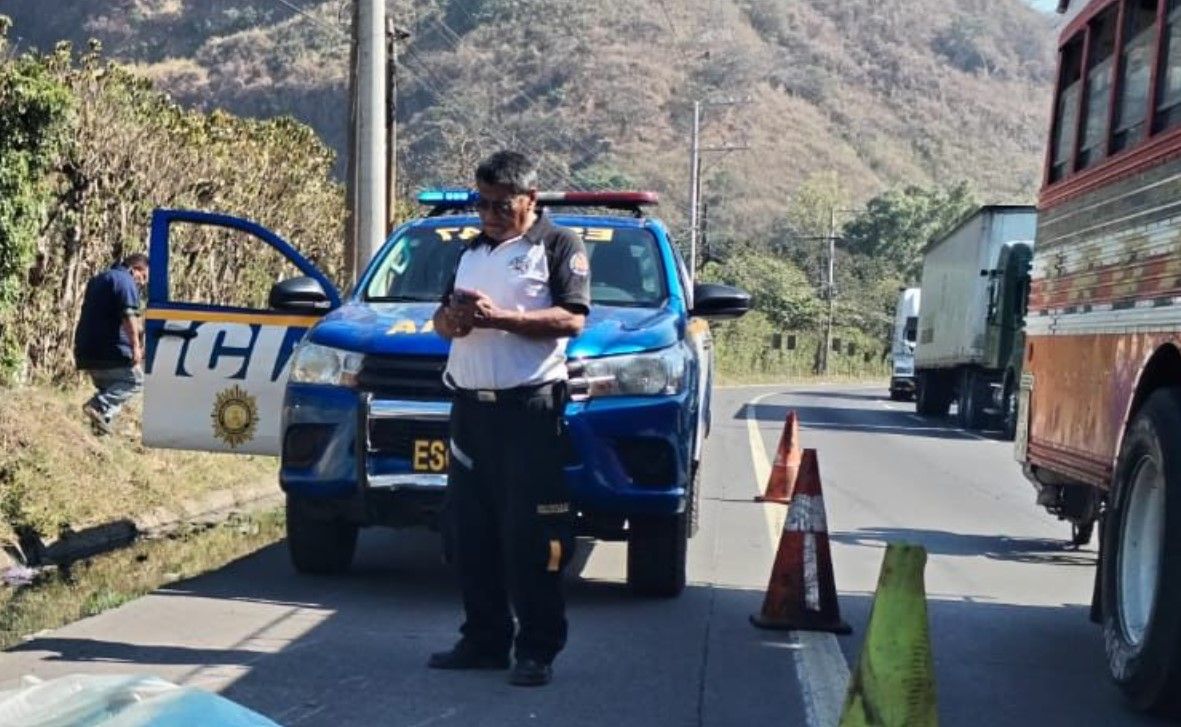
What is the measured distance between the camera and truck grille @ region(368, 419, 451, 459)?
7770mm

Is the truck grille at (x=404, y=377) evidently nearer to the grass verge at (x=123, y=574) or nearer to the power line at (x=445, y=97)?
the grass verge at (x=123, y=574)

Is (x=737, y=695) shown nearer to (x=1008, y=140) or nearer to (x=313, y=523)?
(x=313, y=523)

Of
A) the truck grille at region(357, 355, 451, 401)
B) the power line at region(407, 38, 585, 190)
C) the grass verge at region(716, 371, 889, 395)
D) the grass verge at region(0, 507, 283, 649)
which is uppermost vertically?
the power line at region(407, 38, 585, 190)

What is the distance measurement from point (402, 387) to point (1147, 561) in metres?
3.31

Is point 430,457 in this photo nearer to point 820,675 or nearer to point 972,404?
point 820,675

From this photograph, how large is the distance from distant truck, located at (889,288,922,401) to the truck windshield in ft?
114

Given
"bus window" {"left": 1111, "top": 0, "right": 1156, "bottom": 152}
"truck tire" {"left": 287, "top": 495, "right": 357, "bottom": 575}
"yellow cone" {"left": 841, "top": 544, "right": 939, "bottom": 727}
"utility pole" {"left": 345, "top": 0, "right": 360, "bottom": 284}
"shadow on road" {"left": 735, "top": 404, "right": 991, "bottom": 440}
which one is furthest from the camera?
"shadow on road" {"left": 735, "top": 404, "right": 991, "bottom": 440}

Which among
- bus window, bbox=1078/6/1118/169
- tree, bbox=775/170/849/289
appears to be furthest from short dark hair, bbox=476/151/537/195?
tree, bbox=775/170/849/289

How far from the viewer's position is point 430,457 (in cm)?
780

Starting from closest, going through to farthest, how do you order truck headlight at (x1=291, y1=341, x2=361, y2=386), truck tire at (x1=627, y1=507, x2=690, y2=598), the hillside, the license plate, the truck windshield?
1. the license plate
2. truck headlight at (x1=291, y1=341, x2=361, y2=386)
3. truck tire at (x1=627, y1=507, x2=690, y2=598)
4. the truck windshield
5. the hillside

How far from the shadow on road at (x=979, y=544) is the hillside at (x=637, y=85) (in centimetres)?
6772

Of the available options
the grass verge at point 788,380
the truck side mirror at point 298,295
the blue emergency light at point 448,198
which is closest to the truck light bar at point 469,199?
the blue emergency light at point 448,198

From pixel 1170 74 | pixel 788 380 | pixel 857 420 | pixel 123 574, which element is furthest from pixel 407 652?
pixel 788 380

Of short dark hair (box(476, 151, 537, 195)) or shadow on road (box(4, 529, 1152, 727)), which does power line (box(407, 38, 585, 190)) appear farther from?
short dark hair (box(476, 151, 537, 195))
